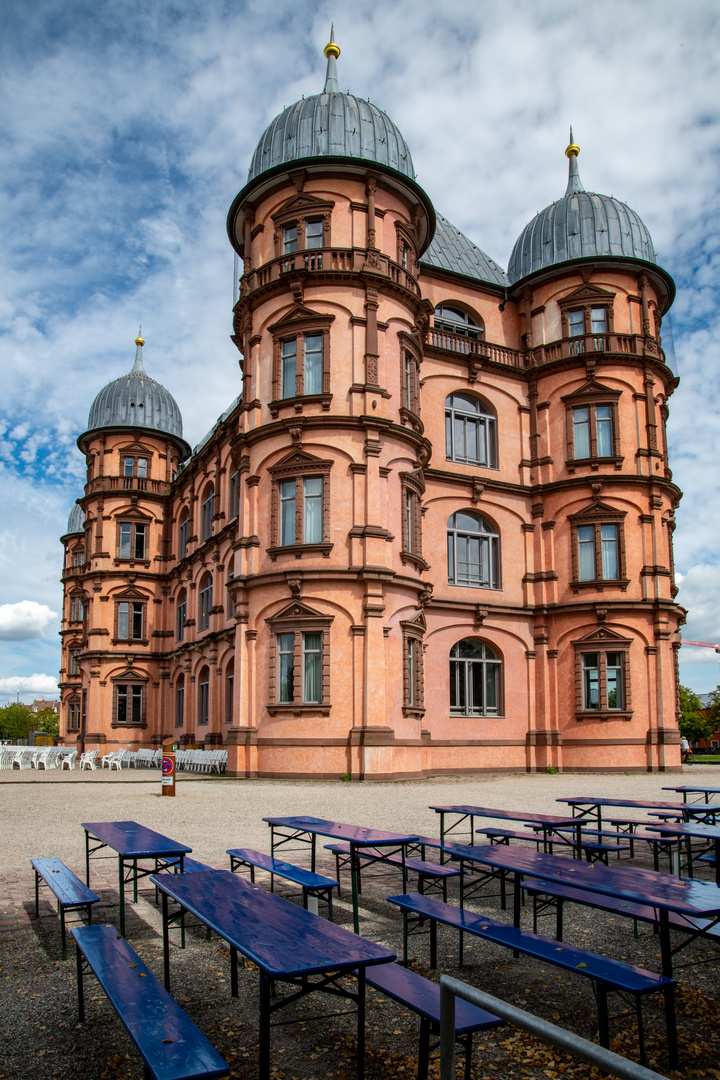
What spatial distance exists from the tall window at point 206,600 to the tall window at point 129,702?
845 centimetres

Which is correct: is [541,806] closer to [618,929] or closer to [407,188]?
[618,929]

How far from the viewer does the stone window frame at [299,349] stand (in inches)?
1023

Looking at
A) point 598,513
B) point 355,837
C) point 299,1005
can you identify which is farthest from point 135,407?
point 299,1005

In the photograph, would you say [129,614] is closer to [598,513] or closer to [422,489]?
Result: [422,489]

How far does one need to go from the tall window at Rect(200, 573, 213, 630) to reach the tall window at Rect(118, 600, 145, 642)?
7805mm

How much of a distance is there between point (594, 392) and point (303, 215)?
1224cm

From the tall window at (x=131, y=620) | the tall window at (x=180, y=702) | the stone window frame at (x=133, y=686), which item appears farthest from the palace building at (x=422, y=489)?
the tall window at (x=131, y=620)

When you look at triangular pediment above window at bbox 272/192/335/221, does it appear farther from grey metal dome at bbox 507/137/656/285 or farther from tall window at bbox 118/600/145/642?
tall window at bbox 118/600/145/642

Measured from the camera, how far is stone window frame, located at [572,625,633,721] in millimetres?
30125

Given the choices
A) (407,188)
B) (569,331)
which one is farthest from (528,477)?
(407,188)

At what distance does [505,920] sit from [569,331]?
2851 centimetres

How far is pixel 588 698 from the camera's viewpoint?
101 feet

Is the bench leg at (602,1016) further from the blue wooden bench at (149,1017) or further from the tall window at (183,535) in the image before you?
the tall window at (183,535)

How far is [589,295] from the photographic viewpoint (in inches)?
1284
